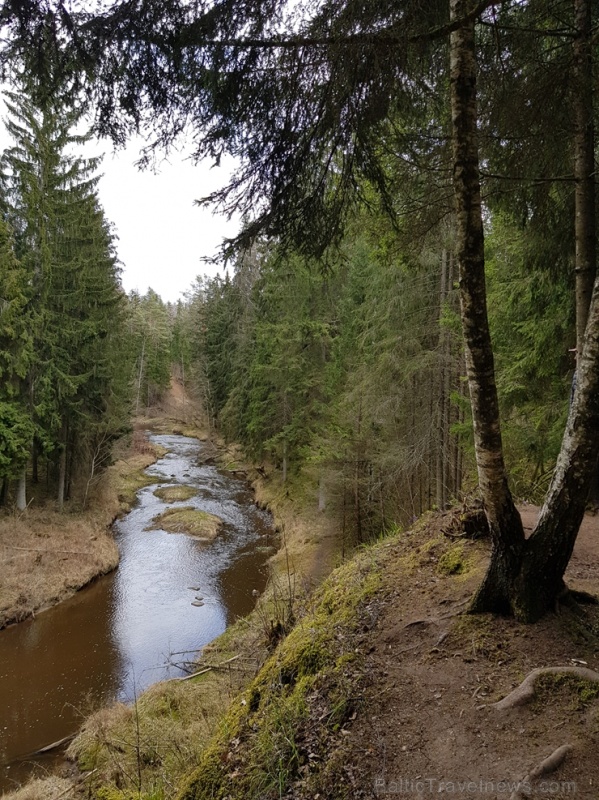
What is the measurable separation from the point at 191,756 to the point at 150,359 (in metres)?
50.5

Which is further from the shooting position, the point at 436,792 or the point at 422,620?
the point at 422,620

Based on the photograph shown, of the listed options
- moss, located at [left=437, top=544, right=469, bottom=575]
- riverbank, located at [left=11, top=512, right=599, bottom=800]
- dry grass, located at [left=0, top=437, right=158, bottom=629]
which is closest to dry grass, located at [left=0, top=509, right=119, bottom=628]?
dry grass, located at [left=0, top=437, right=158, bottom=629]

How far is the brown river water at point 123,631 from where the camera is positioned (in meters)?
8.12

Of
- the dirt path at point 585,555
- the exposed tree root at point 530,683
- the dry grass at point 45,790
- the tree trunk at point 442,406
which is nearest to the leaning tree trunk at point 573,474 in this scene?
the exposed tree root at point 530,683

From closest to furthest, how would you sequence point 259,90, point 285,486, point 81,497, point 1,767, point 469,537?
point 259,90
point 469,537
point 1,767
point 81,497
point 285,486

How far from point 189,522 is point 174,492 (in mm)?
5052

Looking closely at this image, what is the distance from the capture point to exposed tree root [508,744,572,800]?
2055mm

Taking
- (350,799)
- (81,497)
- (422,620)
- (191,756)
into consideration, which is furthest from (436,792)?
(81,497)

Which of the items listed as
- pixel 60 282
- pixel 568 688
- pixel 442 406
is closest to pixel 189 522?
pixel 60 282

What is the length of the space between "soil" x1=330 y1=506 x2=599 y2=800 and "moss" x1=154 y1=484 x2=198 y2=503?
64.3ft

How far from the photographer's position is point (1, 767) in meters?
7.00

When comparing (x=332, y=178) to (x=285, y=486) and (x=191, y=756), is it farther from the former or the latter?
(x=285, y=486)

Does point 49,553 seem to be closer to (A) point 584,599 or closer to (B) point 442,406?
(B) point 442,406

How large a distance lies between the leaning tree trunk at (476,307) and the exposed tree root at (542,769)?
1135 mm
